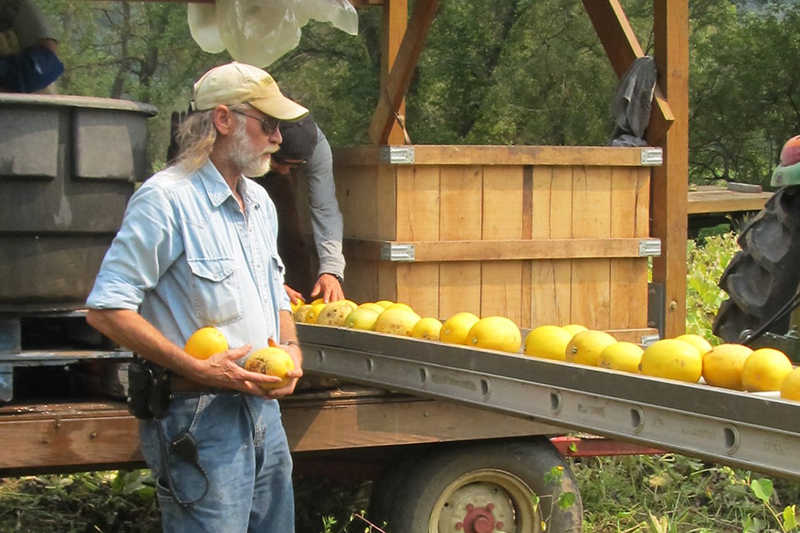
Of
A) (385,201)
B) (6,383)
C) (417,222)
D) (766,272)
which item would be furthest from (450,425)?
(766,272)

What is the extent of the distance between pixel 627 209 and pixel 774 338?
1.13m

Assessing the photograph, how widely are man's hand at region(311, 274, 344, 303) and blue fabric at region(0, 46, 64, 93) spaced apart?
1675 millimetres

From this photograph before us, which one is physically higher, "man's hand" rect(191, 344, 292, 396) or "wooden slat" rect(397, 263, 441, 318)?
"wooden slat" rect(397, 263, 441, 318)

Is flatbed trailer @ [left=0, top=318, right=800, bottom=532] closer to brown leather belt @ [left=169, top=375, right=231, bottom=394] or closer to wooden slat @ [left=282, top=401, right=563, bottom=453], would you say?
wooden slat @ [left=282, top=401, right=563, bottom=453]

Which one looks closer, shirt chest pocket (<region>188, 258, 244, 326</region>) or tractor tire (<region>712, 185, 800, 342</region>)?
shirt chest pocket (<region>188, 258, 244, 326</region>)

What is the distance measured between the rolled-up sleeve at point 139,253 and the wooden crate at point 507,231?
212 cm

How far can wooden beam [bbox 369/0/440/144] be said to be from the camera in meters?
5.77

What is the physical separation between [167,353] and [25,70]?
292 centimetres

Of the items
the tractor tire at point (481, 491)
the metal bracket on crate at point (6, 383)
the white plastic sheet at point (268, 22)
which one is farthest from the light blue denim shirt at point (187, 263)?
the white plastic sheet at point (268, 22)

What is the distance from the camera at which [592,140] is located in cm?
2097

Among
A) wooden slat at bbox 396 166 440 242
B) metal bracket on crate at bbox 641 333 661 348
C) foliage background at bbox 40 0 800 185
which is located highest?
foliage background at bbox 40 0 800 185

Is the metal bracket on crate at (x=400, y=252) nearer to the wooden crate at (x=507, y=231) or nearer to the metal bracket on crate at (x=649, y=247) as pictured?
the wooden crate at (x=507, y=231)

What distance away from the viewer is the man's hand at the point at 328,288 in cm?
509

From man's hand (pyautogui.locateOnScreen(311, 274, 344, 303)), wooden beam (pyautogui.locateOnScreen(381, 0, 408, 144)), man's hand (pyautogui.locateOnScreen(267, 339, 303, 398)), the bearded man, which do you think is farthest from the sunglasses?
wooden beam (pyautogui.locateOnScreen(381, 0, 408, 144))
